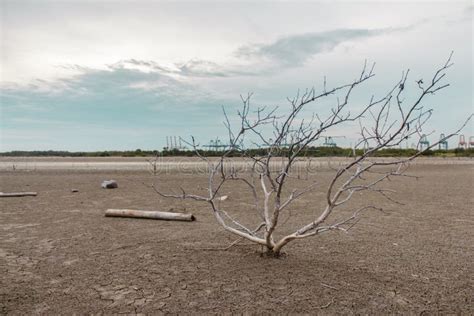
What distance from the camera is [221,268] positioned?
503 centimetres

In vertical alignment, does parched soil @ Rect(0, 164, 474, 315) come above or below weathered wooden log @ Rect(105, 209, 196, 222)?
below

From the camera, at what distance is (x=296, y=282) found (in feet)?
14.8

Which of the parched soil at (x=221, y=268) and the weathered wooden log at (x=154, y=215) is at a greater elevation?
the weathered wooden log at (x=154, y=215)

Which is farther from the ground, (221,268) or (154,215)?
(154,215)

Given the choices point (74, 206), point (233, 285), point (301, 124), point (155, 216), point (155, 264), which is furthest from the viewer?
point (74, 206)

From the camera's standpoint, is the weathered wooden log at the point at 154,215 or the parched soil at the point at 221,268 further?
the weathered wooden log at the point at 154,215

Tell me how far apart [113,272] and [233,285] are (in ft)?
5.42

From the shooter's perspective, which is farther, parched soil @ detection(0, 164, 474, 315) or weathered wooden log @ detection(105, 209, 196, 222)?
weathered wooden log @ detection(105, 209, 196, 222)

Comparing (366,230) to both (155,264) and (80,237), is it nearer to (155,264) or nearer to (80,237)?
(155,264)

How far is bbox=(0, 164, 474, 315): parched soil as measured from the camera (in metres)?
3.99

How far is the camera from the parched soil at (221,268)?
399 cm

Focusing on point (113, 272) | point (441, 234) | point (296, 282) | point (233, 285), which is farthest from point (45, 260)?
point (441, 234)

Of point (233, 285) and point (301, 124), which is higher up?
point (301, 124)

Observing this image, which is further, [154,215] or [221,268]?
[154,215]
